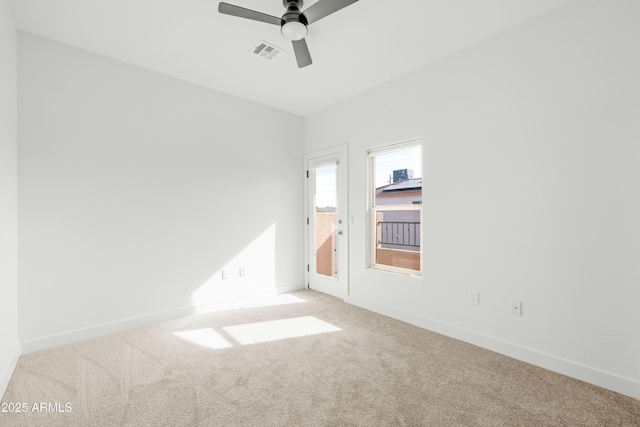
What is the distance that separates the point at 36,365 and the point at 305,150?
3.81 m

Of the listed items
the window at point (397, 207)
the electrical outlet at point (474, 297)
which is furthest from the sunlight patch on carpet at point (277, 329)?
the electrical outlet at point (474, 297)

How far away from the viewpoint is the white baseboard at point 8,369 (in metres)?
1.96

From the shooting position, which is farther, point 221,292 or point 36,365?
point 221,292

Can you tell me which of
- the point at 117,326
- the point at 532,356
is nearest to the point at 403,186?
the point at 532,356

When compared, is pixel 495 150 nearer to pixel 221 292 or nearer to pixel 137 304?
pixel 221 292

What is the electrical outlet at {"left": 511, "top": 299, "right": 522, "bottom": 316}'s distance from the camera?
2.45m

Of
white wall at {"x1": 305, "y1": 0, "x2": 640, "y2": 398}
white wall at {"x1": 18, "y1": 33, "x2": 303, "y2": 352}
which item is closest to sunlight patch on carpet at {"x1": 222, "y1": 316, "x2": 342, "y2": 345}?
white wall at {"x1": 18, "y1": 33, "x2": 303, "y2": 352}

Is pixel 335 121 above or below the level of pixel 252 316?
above

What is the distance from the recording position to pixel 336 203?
4246mm

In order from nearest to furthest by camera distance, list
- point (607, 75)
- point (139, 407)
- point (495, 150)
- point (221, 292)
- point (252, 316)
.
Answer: point (139, 407)
point (607, 75)
point (495, 150)
point (252, 316)
point (221, 292)

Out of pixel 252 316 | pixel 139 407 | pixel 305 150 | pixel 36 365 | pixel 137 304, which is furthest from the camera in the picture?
pixel 305 150

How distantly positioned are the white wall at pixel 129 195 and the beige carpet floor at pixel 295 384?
1.42 feet

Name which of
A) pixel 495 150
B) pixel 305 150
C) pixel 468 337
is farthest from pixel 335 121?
pixel 468 337

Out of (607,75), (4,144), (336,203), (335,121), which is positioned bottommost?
(336,203)
